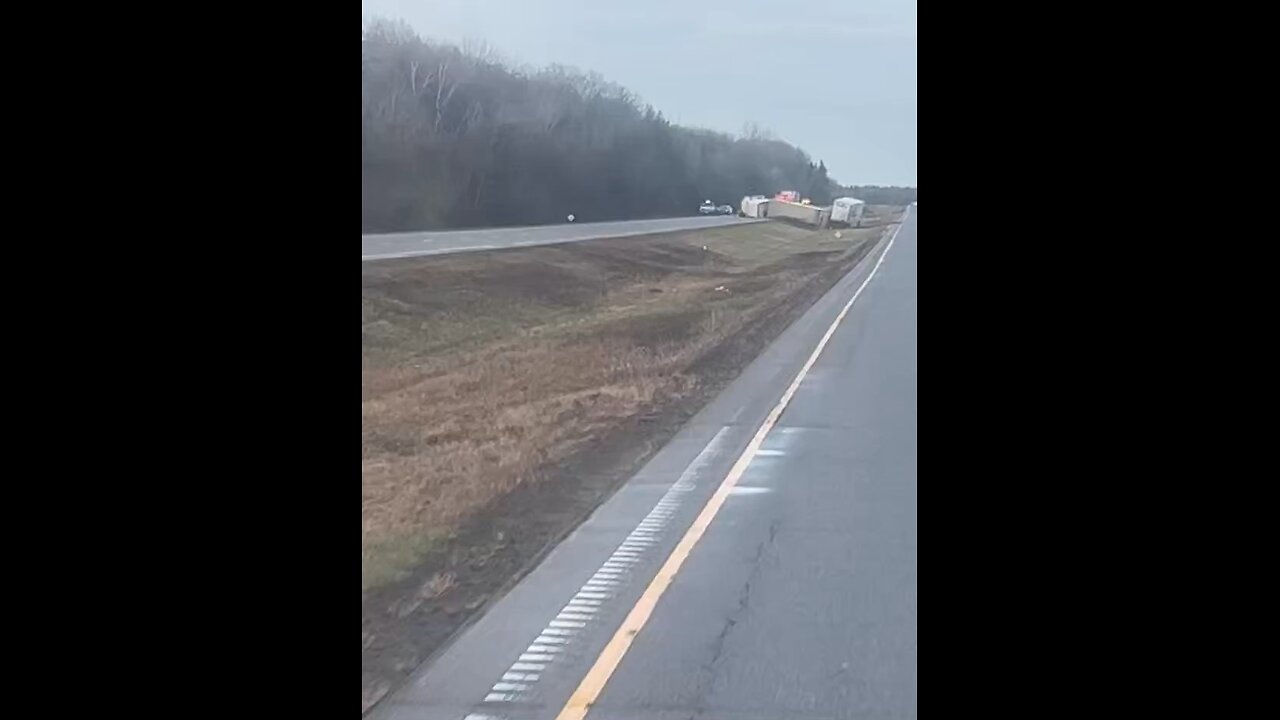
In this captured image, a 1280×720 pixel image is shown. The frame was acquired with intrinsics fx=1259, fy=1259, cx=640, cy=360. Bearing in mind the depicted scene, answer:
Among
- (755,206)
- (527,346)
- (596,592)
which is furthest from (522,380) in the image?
(755,206)

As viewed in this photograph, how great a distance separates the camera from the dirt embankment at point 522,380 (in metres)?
2.52

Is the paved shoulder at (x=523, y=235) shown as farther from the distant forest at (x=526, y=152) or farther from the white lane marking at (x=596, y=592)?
the white lane marking at (x=596, y=592)

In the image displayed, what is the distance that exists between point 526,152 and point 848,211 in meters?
0.75

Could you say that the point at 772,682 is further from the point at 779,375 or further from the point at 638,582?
the point at 779,375

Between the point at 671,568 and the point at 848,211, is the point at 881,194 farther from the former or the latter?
the point at 671,568

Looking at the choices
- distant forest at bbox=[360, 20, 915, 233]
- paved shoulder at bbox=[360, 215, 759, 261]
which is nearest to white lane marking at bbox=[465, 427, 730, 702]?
paved shoulder at bbox=[360, 215, 759, 261]

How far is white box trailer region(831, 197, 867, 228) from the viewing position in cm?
272

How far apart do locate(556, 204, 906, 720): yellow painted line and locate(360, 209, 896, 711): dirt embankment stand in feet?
0.41

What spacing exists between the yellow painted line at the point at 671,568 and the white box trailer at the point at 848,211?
0.12 m

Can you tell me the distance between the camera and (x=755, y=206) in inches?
111

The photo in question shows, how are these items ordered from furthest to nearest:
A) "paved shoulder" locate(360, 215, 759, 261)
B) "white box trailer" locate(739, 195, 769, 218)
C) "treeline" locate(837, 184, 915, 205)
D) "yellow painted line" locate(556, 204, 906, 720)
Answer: "white box trailer" locate(739, 195, 769, 218), "paved shoulder" locate(360, 215, 759, 261), "yellow painted line" locate(556, 204, 906, 720), "treeline" locate(837, 184, 915, 205)

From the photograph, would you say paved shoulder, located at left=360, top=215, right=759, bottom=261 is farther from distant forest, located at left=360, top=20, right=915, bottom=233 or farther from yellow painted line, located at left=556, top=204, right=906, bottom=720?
yellow painted line, located at left=556, top=204, right=906, bottom=720
